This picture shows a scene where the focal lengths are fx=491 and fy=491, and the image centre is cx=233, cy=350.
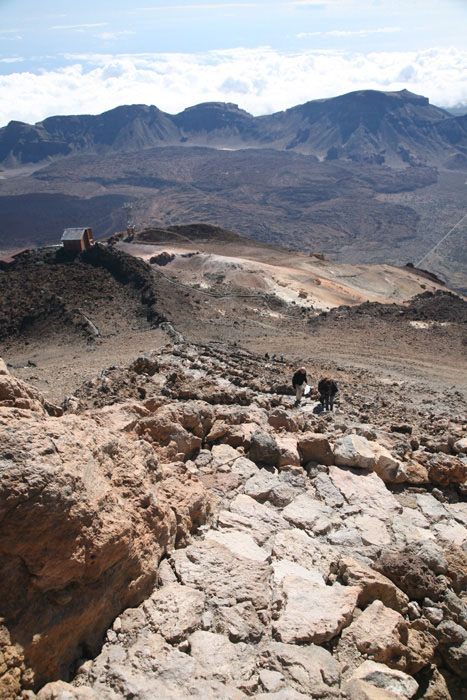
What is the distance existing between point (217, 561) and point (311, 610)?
0.88 metres

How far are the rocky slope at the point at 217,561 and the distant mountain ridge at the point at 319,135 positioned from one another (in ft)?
588

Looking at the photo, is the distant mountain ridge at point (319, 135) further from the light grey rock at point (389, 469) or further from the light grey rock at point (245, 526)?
the light grey rock at point (245, 526)

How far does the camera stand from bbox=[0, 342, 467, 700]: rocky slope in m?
3.21

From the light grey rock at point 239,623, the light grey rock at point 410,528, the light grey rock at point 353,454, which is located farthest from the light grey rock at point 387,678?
the light grey rock at point 353,454

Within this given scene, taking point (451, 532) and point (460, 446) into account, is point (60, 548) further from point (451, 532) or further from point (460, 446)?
point (460, 446)

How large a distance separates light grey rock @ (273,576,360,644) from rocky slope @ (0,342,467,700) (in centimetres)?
1

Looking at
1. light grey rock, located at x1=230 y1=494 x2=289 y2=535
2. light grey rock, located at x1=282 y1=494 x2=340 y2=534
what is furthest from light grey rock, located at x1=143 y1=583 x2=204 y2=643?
light grey rock, located at x1=282 y1=494 x2=340 y2=534

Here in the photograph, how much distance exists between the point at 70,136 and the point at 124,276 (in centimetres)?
17831

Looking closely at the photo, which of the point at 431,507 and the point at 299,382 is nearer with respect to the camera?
the point at 431,507

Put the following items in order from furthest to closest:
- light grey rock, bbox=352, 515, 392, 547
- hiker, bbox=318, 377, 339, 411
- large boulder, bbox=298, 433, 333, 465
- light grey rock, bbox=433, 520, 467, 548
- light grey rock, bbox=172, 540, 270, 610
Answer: hiker, bbox=318, 377, 339, 411 < large boulder, bbox=298, 433, 333, 465 < light grey rock, bbox=433, 520, 467, 548 < light grey rock, bbox=352, 515, 392, 547 < light grey rock, bbox=172, 540, 270, 610

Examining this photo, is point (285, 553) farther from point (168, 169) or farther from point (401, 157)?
point (401, 157)

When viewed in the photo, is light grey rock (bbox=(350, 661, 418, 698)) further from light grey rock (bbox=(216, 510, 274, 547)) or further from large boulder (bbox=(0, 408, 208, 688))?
large boulder (bbox=(0, 408, 208, 688))

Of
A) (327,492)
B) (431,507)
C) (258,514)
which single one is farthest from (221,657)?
(431,507)

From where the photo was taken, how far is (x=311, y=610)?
13.2 ft
